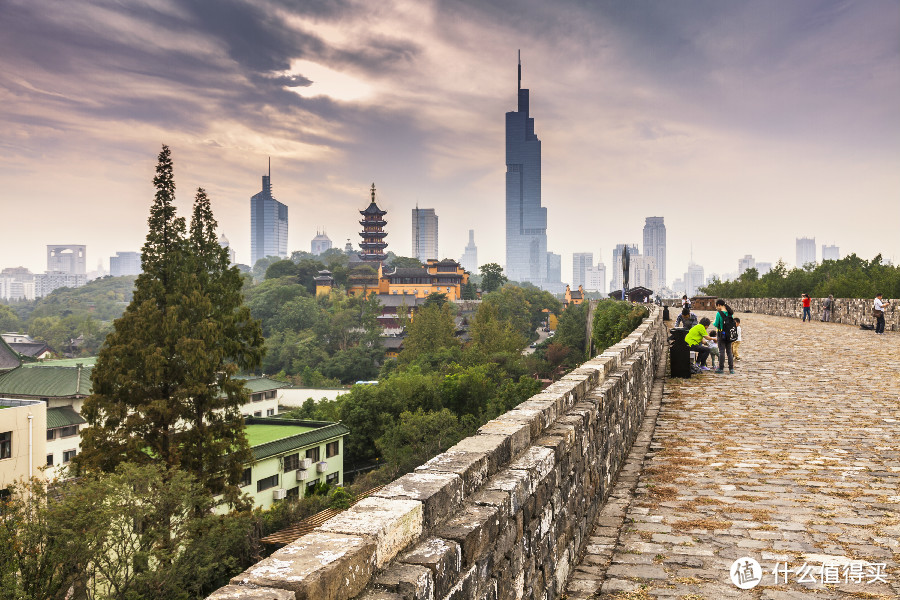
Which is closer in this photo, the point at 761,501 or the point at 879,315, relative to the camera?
the point at 761,501

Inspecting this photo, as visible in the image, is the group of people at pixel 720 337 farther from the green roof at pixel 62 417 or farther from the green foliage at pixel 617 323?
the green roof at pixel 62 417

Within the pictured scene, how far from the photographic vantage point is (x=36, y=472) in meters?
21.0

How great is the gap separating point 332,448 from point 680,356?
1018 inches

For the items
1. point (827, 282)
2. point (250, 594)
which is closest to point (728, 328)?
point (250, 594)

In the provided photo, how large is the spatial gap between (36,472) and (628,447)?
22211 millimetres

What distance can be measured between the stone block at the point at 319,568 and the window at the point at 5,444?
883 inches

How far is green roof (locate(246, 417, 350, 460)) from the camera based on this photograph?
28453mm

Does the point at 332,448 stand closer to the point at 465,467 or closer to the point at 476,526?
the point at 465,467

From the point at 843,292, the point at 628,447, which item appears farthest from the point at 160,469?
the point at 843,292

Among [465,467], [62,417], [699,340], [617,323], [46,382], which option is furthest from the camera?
[46,382]

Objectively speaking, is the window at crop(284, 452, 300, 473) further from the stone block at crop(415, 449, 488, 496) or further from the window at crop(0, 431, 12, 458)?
the stone block at crop(415, 449, 488, 496)

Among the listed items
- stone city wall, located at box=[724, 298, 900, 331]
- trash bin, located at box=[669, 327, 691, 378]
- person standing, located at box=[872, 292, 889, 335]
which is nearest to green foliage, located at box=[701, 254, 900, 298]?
stone city wall, located at box=[724, 298, 900, 331]

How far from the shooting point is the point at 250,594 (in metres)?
1.65

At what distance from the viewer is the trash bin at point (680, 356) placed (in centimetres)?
1196
